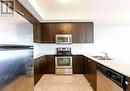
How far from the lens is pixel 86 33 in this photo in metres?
7.49

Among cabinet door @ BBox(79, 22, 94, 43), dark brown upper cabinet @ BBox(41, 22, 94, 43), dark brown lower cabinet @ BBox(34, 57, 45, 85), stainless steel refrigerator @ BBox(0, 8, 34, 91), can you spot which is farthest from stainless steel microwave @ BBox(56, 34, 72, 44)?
stainless steel refrigerator @ BBox(0, 8, 34, 91)

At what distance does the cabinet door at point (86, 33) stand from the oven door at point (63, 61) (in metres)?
0.92

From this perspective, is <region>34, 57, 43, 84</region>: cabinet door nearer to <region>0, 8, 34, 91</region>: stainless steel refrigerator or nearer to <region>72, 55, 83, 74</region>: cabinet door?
<region>72, 55, 83, 74</region>: cabinet door

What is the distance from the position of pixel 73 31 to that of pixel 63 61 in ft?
4.19

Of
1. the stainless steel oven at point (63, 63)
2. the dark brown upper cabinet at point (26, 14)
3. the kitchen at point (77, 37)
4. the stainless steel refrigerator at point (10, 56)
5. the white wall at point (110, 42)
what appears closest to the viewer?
the stainless steel refrigerator at point (10, 56)

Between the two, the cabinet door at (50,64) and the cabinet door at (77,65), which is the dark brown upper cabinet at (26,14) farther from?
the cabinet door at (77,65)

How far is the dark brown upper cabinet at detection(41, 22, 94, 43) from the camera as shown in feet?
24.6

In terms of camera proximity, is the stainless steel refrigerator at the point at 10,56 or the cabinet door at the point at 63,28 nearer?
the stainless steel refrigerator at the point at 10,56

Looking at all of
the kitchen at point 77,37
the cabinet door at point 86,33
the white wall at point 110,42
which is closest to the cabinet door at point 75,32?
the kitchen at point 77,37

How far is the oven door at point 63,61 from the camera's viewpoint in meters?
7.36

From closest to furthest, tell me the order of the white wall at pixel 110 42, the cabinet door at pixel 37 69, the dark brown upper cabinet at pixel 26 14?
1. the dark brown upper cabinet at pixel 26 14
2. the cabinet door at pixel 37 69
3. the white wall at pixel 110 42

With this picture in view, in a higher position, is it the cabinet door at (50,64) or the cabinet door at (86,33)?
the cabinet door at (86,33)

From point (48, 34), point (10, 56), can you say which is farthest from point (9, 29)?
point (48, 34)

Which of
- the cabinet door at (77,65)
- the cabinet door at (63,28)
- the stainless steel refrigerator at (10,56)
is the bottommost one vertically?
the cabinet door at (77,65)
